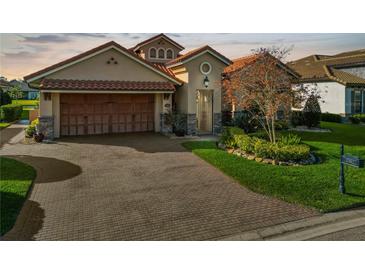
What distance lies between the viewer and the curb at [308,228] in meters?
6.50

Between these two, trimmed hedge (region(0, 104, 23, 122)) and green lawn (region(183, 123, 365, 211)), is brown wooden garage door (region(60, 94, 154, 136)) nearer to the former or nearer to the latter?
green lawn (region(183, 123, 365, 211))

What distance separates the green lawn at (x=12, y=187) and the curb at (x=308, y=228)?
4469 mm

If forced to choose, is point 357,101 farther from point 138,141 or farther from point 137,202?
point 137,202

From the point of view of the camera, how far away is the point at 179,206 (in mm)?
7898

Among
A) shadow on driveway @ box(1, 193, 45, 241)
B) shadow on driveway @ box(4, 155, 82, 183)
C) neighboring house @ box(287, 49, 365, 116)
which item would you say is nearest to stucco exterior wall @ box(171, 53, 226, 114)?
shadow on driveway @ box(4, 155, 82, 183)

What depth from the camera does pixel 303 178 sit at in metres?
10.0

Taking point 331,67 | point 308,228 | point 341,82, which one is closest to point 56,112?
point 308,228

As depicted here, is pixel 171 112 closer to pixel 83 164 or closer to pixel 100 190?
pixel 83 164

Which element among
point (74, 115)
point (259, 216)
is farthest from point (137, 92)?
point (259, 216)

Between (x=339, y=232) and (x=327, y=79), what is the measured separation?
2252cm

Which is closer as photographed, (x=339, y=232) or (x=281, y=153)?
(x=339, y=232)

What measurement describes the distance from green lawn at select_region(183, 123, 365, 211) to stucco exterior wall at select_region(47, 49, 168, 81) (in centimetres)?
635

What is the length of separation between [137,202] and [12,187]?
11.8 ft

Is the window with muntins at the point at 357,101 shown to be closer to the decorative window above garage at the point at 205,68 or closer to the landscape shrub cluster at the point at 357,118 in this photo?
the landscape shrub cluster at the point at 357,118
